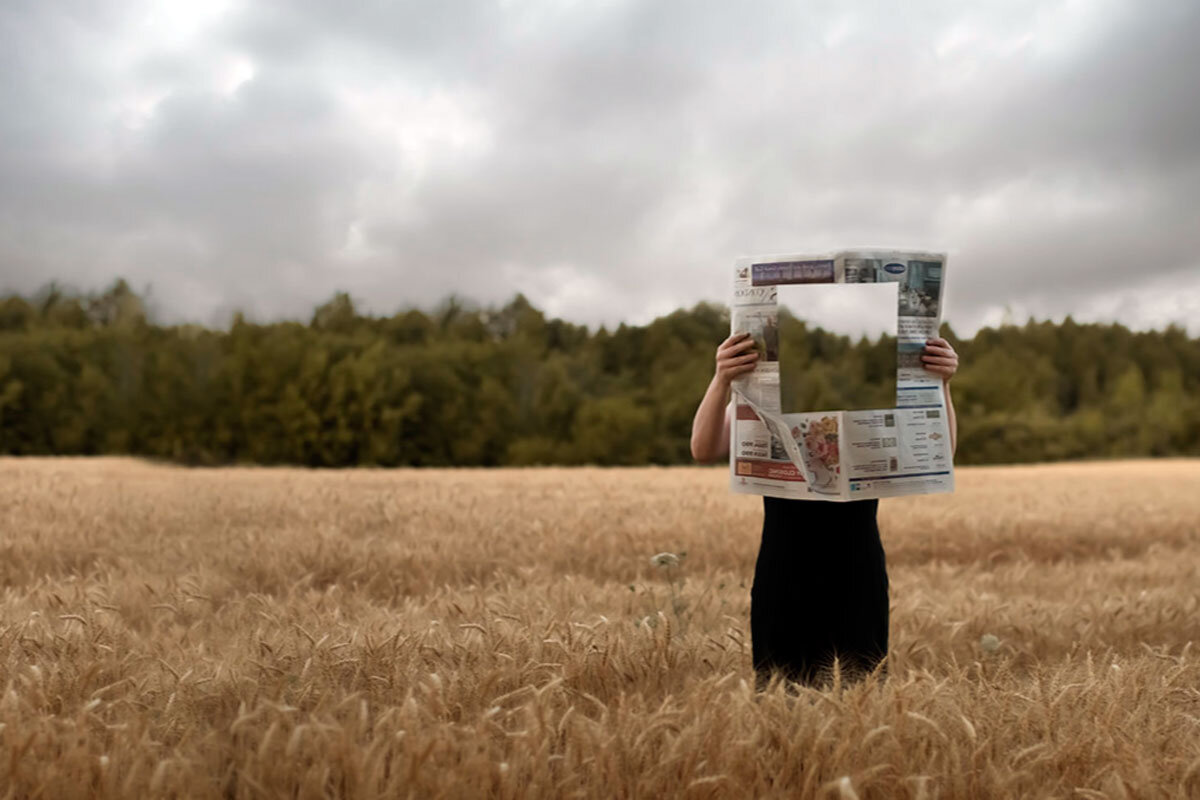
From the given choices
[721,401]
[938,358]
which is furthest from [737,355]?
[938,358]

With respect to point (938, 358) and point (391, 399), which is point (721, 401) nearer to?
point (938, 358)

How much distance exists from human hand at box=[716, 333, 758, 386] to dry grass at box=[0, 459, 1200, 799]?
0.88m

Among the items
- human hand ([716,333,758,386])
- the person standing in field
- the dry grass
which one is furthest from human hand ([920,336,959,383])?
the dry grass

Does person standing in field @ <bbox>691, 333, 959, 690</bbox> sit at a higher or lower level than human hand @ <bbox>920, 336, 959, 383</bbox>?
lower

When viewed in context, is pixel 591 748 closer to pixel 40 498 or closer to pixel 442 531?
pixel 442 531

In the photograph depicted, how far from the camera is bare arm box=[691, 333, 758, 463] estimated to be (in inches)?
100

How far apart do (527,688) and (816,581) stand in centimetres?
109

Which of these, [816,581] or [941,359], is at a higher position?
[941,359]

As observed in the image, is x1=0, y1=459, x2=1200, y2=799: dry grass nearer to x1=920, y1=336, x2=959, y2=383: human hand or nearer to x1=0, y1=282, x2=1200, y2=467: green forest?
x1=920, y1=336, x2=959, y2=383: human hand

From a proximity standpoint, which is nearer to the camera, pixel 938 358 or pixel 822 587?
pixel 938 358

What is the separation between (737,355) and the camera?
2574 mm

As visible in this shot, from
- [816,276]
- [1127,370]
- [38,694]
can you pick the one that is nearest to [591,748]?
[816,276]

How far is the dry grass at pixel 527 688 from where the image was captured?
196 cm

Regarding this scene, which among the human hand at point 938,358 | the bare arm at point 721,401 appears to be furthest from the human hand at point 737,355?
the human hand at point 938,358
